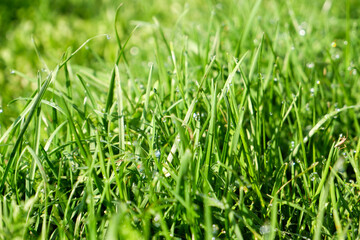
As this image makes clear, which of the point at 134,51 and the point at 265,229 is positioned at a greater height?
the point at 134,51

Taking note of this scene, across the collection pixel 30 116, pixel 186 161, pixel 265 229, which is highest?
pixel 30 116

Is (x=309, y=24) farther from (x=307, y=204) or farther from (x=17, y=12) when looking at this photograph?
(x=17, y=12)

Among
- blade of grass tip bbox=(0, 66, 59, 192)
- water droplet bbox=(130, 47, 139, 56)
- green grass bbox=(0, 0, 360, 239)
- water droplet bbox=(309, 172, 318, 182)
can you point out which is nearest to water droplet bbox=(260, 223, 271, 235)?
green grass bbox=(0, 0, 360, 239)

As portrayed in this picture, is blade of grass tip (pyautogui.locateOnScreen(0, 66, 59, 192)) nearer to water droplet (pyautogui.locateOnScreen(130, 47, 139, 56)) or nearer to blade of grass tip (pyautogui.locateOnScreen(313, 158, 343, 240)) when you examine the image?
blade of grass tip (pyautogui.locateOnScreen(313, 158, 343, 240))

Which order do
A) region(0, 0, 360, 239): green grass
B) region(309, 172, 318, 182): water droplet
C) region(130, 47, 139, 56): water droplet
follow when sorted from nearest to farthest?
region(0, 0, 360, 239): green grass < region(309, 172, 318, 182): water droplet < region(130, 47, 139, 56): water droplet

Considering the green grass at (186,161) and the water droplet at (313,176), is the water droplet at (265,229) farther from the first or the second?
the water droplet at (313,176)

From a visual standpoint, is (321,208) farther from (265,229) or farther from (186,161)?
(186,161)

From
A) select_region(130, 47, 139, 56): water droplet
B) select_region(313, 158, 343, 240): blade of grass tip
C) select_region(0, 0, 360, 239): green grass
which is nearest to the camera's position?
select_region(313, 158, 343, 240): blade of grass tip

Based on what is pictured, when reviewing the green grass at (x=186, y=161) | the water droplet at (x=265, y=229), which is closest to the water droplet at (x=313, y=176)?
the green grass at (x=186, y=161)

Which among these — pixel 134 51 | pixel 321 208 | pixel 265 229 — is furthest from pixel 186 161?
pixel 134 51

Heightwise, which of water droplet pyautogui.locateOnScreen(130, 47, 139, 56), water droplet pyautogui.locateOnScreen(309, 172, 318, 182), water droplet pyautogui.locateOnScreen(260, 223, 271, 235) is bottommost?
water droplet pyautogui.locateOnScreen(260, 223, 271, 235)

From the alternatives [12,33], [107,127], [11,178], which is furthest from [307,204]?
[12,33]

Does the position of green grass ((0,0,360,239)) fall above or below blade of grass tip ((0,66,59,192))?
below

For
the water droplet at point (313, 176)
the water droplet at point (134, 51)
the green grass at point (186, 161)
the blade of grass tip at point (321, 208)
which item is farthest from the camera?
the water droplet at point (134, 51)
